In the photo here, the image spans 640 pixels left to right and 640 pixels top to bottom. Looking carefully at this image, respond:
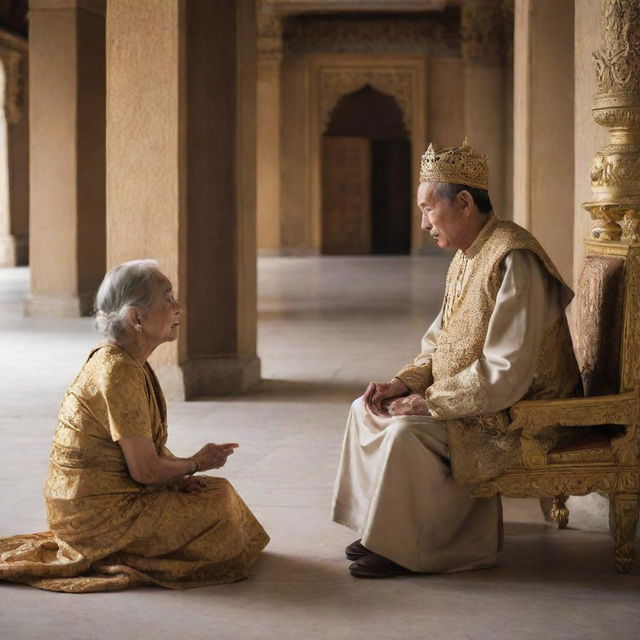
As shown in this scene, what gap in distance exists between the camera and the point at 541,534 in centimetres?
442

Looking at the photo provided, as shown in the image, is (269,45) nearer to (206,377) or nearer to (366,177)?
(366,177)

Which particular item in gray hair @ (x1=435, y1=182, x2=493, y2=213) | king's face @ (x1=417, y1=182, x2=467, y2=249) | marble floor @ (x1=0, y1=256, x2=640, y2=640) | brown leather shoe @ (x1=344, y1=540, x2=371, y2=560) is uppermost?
gray hair @ (x1=435, y1=182, x2=493, y2=213)

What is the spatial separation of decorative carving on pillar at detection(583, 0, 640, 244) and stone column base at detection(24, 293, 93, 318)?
352 inches

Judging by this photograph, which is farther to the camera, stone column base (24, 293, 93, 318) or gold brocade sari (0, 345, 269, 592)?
stone column base (24, 293, 93, 318)

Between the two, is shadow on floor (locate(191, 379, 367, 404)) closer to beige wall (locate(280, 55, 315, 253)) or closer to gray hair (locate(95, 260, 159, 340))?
gray hair (locate(95, 260, 159, 340))

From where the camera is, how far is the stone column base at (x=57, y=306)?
12539 millimetres

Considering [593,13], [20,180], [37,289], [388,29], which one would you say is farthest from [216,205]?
[388,29]

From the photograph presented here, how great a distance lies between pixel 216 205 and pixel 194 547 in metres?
3.97

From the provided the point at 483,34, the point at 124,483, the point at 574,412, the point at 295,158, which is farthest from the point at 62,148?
the point at 295,158

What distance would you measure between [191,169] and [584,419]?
410cm

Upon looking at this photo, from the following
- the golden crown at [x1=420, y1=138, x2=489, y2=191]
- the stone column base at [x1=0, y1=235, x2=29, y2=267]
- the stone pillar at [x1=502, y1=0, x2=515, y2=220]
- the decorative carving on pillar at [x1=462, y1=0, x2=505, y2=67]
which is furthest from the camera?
the decorative carving on pillar at [x1=462, y1=0, x2=505, y2=67]

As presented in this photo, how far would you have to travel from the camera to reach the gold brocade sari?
12.2 ft

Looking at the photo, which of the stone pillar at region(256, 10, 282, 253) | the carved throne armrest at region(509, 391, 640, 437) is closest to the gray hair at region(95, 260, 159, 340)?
the carved throne armrest at region(509, 391, 640, 437)

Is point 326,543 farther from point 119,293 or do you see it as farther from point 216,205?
point 216,205
